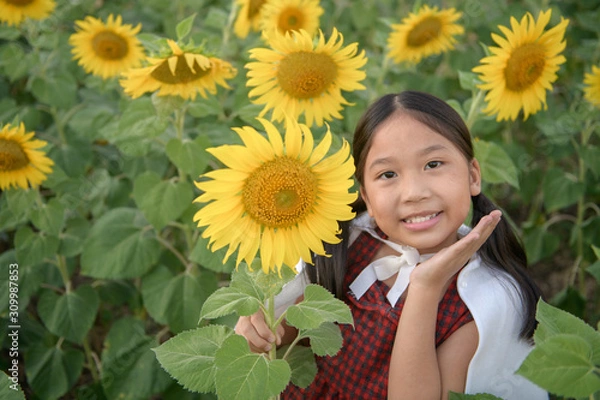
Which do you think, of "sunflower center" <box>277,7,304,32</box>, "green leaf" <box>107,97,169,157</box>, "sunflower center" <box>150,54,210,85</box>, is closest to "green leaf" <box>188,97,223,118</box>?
"green leaf" <box>107,97,169,157</box>

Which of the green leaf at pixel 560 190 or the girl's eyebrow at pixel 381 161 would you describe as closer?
the girl's eyebrow at pixel 381 161

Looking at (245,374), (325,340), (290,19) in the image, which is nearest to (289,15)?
(290,19)

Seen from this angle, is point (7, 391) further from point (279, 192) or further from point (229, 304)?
point (279, 192)

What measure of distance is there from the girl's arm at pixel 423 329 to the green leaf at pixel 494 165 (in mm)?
622

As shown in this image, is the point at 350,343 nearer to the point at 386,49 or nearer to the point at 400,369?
the point at 400,369

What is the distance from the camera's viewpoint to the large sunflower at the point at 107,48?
2.55 m

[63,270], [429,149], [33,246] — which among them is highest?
[429,149]

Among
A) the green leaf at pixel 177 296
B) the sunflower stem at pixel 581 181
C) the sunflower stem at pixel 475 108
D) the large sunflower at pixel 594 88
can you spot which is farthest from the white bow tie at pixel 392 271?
the sunflower stem at pixel 581 181

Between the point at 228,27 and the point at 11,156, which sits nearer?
the point at 11,156

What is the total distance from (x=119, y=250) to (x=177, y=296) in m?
0.23

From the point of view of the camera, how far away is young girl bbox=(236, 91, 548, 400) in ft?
4.64

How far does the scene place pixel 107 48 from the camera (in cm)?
255

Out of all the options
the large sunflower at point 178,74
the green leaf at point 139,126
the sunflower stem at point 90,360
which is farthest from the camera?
the sunflower stem at point 90,360

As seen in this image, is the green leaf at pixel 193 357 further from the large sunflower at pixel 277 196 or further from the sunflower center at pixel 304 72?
the sunflower center at pixel 304 72
